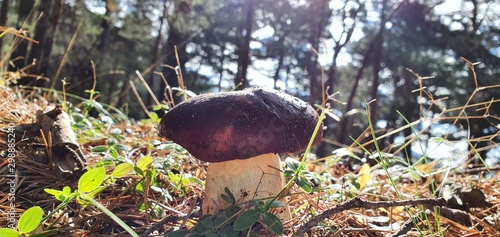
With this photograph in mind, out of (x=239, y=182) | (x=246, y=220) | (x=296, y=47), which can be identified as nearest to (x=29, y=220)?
(x=246, y=220)

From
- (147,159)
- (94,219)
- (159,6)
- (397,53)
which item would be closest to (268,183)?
(147,159)

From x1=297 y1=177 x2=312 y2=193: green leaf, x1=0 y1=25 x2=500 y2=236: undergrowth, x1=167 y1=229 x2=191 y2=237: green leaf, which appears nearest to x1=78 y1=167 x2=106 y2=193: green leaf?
x1=0 y1=25 x2=500 y2=236: undergrowth

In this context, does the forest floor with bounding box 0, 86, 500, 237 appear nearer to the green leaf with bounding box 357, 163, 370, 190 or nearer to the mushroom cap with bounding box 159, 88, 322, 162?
the green leaf with bounding box 357, 163, 370, 190

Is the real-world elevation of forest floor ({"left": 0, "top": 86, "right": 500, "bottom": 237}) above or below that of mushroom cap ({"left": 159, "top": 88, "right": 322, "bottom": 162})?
below

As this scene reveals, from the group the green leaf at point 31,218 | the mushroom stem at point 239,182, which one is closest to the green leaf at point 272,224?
the mushroom stem at point 239,182

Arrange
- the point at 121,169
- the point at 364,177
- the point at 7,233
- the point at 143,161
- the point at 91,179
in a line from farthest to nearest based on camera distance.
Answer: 1. the point at 364,177
2. the point at 143,161
3. the point at 121,169
4. the point at 91,179
5. the point at 7,233

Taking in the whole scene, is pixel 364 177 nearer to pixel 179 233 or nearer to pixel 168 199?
pixel 168 199

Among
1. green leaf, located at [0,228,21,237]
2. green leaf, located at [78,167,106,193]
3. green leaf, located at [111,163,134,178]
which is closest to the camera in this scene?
green leaf, located at [0,228,21,237]

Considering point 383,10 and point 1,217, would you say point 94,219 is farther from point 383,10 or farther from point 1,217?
point 383,10
